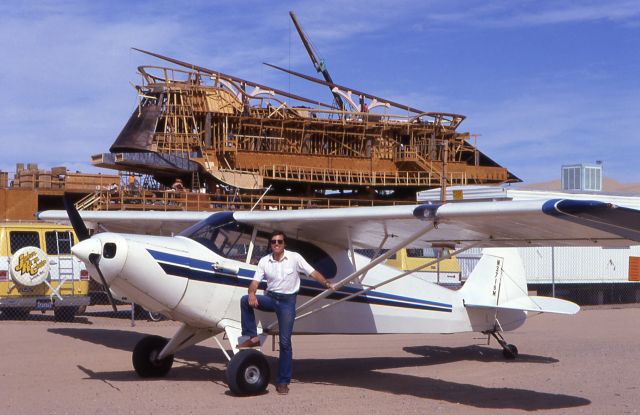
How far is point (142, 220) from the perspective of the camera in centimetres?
1279

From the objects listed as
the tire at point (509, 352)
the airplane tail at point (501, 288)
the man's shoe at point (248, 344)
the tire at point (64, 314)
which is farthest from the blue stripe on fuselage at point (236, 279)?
the tire at point (64, 314)

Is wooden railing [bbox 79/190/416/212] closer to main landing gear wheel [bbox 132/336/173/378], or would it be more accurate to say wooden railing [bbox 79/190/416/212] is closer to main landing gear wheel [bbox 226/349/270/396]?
main landing gear wheel [bbox 132/336/173/378]

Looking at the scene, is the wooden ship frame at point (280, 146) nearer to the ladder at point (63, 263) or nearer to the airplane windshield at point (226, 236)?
the ladder at point (63, 263)

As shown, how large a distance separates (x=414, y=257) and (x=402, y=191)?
110ft

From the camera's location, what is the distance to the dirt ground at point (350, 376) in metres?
8.94

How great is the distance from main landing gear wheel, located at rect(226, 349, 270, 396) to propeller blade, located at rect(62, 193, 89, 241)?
253cm

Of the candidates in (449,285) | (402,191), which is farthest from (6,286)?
(402,191)

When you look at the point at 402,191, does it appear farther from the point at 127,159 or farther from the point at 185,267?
the point at 185,267

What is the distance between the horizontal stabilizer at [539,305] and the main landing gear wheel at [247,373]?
4430mm

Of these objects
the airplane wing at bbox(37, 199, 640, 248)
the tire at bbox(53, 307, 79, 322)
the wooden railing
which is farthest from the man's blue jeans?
the wooden railing

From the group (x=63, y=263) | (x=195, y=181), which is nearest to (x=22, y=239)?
(x=63, y=263)

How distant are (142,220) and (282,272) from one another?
3.83m

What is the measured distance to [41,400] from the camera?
361 inches

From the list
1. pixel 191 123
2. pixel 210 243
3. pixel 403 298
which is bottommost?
pixel 403 298
